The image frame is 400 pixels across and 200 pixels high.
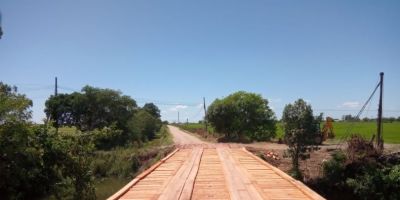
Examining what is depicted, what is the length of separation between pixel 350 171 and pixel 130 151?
59.5 feet

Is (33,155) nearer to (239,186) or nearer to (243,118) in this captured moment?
(239,186)

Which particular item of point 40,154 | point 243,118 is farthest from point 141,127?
point 40,154

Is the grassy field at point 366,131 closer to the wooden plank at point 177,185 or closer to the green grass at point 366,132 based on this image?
the green grass at point 366,132

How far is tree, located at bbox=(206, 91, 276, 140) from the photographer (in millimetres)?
44094

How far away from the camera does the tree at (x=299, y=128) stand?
2256 centimetres

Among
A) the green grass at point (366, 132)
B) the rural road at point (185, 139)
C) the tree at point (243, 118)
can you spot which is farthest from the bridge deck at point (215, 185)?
the tree at point (243, 118)

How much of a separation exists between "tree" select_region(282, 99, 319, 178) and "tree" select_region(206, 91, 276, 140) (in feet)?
66.3

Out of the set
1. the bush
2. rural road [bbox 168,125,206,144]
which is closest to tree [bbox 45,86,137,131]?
rural road [bbox 168,125,206,144]

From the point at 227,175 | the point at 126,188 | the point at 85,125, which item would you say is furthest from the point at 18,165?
the point at 85,125

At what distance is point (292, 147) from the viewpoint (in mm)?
23469

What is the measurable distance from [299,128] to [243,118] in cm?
2166

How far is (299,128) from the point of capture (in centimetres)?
2264

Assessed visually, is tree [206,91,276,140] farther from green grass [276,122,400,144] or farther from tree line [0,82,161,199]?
tree line [0,82,161,199]

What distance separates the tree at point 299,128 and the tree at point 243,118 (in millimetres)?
20208
